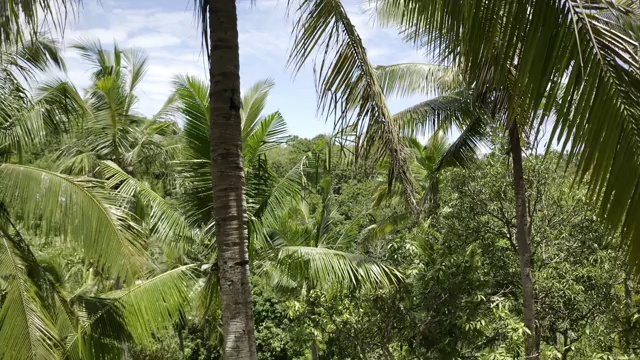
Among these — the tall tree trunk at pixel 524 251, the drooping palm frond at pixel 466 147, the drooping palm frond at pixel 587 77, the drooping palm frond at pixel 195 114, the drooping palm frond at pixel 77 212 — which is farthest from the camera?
the drooping palm frond at pixel 466 147

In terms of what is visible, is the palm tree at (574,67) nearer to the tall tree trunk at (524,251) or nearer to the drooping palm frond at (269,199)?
the drooping palm frond at (269,199)

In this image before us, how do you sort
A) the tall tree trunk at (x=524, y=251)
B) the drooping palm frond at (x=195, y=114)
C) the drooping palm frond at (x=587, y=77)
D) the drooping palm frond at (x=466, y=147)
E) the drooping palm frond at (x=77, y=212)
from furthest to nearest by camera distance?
the drooping palm frond at (x=466, y=147) < the tall tree trunk at (x=524, y=251) < the drooping palm frond at (x=195, y=114) < the drooping palm frond at (x=77, y=212) < the drooping palm frond at (x=587, y=77)

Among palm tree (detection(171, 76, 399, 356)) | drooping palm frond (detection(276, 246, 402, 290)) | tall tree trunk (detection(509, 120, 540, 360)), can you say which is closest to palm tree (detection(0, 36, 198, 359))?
palm tree (detection(171, 76, 399, 356))

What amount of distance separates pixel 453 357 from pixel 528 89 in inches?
296

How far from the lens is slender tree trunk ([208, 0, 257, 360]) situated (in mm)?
3727

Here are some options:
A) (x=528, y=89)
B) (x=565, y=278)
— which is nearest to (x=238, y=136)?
(x=528, y=89)

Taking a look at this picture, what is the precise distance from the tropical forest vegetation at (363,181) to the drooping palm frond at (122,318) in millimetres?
23

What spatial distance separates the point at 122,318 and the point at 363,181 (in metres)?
3.98

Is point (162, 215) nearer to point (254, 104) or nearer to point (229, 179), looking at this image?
point (254, 104)

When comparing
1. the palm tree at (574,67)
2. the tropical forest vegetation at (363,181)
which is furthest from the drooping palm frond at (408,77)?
the palm tree at (574,67)

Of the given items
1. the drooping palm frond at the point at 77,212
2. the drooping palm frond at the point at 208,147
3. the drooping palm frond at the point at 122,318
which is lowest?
the drooping palm frond at the point at 122,318

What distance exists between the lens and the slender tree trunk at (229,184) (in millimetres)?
3727

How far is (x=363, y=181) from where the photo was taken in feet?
28.6

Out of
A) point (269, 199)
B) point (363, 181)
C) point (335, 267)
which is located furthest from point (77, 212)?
point (363, 181)
